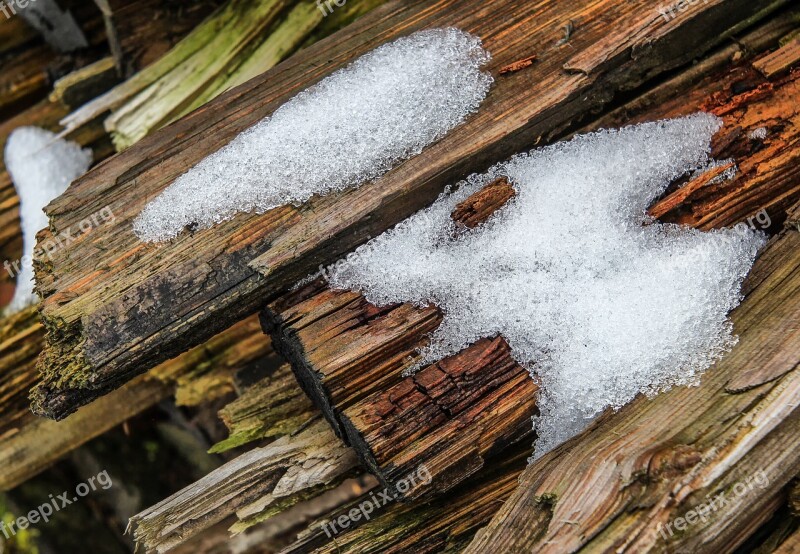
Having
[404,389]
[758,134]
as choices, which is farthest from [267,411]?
[758,134]

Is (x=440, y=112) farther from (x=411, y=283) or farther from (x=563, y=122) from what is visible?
(x=411, y=283)

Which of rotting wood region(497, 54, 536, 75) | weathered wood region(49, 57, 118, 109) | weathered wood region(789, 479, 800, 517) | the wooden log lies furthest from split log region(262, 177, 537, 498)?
weathered wood region(49, 57, 118, 109)

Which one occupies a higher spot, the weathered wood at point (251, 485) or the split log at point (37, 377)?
the split log at point (37, 377)

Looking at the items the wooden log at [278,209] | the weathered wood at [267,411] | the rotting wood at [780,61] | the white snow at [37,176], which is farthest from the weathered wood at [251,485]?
the rotting wood at [780,61]

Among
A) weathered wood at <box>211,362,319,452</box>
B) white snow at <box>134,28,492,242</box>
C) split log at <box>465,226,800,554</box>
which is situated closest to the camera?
split log at <box>465,226,800,554</box>

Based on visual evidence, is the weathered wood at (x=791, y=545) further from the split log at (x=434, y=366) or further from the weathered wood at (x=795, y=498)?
the split log at (x=434, y=366)

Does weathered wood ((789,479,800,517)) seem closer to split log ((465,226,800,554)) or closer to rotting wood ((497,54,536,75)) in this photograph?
split log ((465,226,800,554))

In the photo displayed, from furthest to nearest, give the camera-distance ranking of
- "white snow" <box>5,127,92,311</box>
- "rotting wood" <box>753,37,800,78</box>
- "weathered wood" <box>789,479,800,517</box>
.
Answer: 1. "white snow" <box>5,127,92,311</box>
2. "rotting wood" <box>753,37,800,78</box>
3. "weathered wood" <box>789,479,800,517</box>
